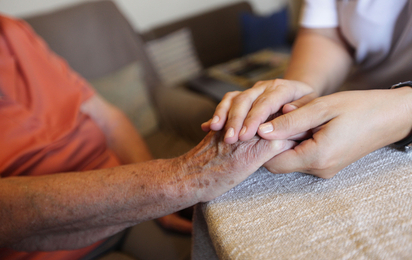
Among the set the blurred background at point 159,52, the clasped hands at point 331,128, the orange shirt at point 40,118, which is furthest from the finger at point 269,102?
the orange shirt at point 40,118

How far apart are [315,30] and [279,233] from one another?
695mm

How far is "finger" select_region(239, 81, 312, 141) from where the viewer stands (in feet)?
1.77

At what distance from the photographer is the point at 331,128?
1.55ft

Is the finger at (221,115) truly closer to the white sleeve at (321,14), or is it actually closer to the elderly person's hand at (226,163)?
the elderly person's hand at (226,163)

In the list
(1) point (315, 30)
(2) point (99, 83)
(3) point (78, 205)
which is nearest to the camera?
(3) point (78, 205)

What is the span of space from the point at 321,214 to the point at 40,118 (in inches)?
34.0

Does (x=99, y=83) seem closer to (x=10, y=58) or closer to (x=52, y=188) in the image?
(x=10, y=58)

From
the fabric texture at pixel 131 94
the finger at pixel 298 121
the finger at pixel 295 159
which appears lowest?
the fabric texture at pixel 131 94

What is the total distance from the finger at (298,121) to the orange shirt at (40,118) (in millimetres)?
655

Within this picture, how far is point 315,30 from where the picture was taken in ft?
2.81

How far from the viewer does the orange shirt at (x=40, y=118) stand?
0.77 m

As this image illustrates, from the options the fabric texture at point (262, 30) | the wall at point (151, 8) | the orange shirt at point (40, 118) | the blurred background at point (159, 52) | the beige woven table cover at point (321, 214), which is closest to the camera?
the beige woven table cover at point (321, 214)

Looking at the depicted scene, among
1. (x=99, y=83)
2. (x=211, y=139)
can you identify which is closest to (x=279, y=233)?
(x=211, y=139)

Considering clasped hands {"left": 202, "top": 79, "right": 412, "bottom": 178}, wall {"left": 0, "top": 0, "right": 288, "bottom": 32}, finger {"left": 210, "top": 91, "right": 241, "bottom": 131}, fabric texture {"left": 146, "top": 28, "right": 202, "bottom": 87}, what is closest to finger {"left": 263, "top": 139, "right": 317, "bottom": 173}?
clasped hands {"left": 202, "top": 79, "right": 412, "bottom": 178}
